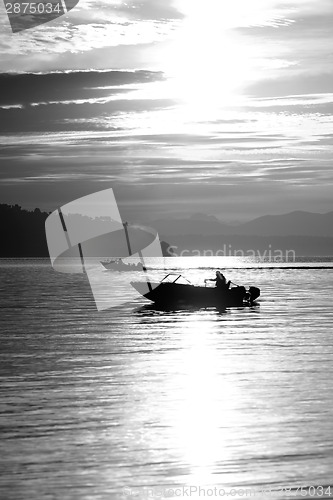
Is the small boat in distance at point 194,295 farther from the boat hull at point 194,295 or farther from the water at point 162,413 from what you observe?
the water at point 162,413

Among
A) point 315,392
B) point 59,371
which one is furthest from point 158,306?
point 315,392

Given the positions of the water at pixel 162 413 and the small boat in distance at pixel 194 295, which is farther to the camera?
the small boat in distance at pixel 194 295

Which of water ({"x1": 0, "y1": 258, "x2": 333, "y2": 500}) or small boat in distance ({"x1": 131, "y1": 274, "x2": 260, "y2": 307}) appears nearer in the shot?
water ({"x1": 0, "y1": 258, "x2": 333, "y2": 500})

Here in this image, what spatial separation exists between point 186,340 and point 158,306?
36604 mm

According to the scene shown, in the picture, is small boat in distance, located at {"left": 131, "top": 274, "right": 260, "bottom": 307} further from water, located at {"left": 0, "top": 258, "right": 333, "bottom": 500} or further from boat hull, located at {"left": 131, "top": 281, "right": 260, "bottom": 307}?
water, located at {"left": 0, "top": 258, "right": 333, "bottom": 500}

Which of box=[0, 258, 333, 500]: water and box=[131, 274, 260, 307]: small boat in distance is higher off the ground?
box=[0, 258, 333, 500]: water

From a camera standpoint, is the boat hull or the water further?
the boat hull

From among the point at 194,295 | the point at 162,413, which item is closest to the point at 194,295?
the point at 194,295

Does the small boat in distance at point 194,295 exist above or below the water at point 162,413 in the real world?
below

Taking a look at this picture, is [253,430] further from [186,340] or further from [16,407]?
[186,340]

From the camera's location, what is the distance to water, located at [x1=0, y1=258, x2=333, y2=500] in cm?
1981

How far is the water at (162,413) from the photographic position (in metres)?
19.8

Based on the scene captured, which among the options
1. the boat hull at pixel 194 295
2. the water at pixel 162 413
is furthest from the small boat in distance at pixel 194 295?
the water at pixel 162 413

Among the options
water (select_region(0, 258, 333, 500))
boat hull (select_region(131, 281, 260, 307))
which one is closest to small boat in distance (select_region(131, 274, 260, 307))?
boat hull (select_region(131, 281, 260, 307))
